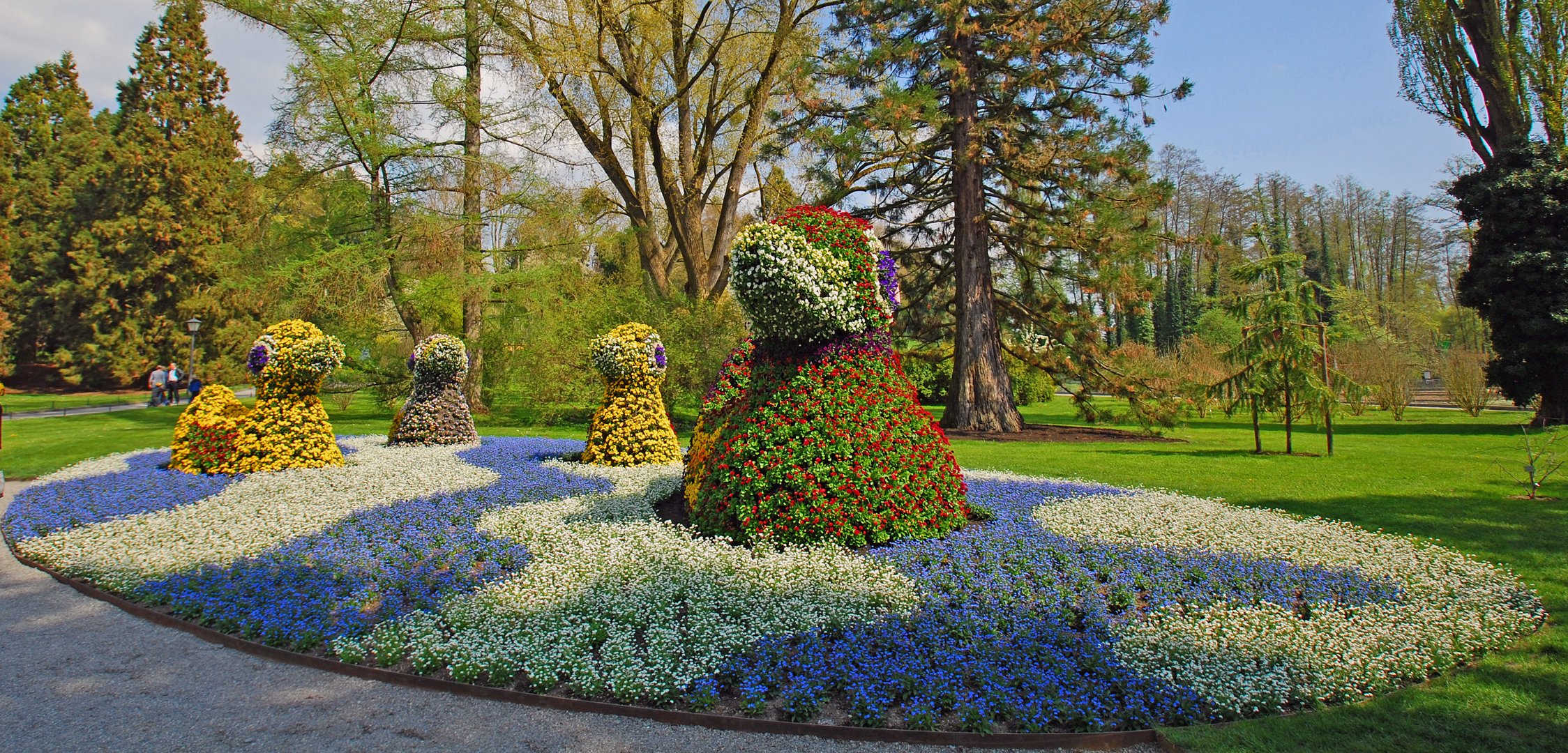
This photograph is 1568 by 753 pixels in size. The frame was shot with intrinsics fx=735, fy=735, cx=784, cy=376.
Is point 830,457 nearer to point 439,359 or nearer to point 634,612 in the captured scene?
point 634,612

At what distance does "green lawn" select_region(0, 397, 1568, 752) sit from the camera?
3.50 metres

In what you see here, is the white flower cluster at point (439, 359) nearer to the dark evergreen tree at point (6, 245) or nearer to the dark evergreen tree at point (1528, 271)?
the dark evergreen tree at point (1528, 271)

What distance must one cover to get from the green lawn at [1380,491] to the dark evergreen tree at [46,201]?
68.5ft

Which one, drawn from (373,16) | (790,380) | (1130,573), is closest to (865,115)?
(790,380)

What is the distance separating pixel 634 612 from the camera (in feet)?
15.7

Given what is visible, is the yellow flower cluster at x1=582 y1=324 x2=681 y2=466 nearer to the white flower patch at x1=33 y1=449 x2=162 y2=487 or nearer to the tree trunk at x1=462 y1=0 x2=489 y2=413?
the white flower patch at x1=33 y1=449 x2=162 y2=487

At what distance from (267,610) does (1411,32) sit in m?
28.6

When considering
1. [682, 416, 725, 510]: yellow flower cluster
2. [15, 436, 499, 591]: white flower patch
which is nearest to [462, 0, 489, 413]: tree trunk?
[15, 436, 499, 591]: white flower patch

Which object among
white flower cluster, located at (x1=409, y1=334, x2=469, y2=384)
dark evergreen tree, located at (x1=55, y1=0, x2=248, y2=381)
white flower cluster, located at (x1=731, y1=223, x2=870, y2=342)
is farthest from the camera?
dark evergreen tree, located at (x1=55, y1=0, x2=248, y2=381)

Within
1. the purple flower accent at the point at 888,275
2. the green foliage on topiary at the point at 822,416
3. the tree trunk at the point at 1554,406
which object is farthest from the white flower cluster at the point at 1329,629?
the tree trunk at the point at 1554,406

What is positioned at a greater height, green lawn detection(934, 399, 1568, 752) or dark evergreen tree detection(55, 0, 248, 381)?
dark evergreen tree detection(55, 0, 248, 381)

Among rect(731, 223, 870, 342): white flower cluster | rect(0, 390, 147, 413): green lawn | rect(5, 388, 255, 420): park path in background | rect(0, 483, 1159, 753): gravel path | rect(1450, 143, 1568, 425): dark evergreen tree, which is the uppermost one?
rect(1450, 143, 1568, 425): dark evergreen tree

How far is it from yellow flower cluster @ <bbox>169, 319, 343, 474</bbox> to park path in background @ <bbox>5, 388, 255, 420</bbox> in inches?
623

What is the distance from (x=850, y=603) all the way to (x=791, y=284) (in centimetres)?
243
